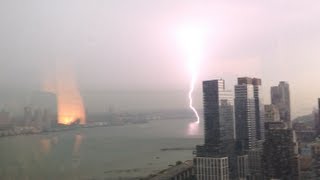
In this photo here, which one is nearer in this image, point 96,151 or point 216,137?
point 96,151

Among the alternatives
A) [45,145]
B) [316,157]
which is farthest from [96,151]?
[316,157]

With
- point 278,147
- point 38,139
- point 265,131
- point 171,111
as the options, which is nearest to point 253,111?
point 265,131

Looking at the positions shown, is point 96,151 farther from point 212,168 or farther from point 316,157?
point 316,157

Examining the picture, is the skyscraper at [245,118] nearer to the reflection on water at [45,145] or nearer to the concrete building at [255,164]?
the concrete building at [255,164]

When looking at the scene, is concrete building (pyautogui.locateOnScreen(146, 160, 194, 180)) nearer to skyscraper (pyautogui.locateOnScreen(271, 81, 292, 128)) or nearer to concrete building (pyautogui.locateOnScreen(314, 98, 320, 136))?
skyscraper (pyautogui.locateOnScreen(271, 81, 292, 128))

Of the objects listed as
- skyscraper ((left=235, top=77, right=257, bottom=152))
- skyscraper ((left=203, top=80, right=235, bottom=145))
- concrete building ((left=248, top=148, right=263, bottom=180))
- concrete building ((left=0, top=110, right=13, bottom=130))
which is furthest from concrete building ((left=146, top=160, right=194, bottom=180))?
concrete building ((left=0, top=110, right=13, bottom=130))

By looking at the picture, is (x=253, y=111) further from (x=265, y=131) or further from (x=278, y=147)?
(x=278, y=147)
